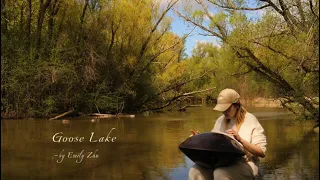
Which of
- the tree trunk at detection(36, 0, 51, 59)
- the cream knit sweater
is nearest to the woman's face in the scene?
the cream knit sweater

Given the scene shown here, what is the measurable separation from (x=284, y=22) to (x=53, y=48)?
1161cm

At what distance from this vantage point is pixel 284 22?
38.3 feet

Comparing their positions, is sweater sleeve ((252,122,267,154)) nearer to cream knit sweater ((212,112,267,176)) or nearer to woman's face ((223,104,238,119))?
cream knit sweater ((212,112,267,176))

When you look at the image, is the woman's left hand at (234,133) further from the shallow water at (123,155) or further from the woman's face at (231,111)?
the shallow water at (123,155)

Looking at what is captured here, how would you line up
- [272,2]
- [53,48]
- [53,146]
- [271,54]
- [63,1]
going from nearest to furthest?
[53,146]
[272,2]
[271,54]
[53,48]
[63,1]

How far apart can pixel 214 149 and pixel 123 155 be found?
19.5ft

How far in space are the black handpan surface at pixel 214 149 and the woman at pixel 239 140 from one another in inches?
2.5

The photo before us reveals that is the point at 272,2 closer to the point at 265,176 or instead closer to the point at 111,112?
the point at 265,176

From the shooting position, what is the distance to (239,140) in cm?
380

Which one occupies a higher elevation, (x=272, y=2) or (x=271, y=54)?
(x=272, y=2)

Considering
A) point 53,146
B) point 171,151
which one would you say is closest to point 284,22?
point 171,151

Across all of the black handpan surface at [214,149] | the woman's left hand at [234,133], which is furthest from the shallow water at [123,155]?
the woman's left hand at [234,133]

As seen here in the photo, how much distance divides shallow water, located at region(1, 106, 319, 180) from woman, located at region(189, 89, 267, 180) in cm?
310

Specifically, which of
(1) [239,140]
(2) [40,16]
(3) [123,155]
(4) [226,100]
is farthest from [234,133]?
(2) [40,16]
